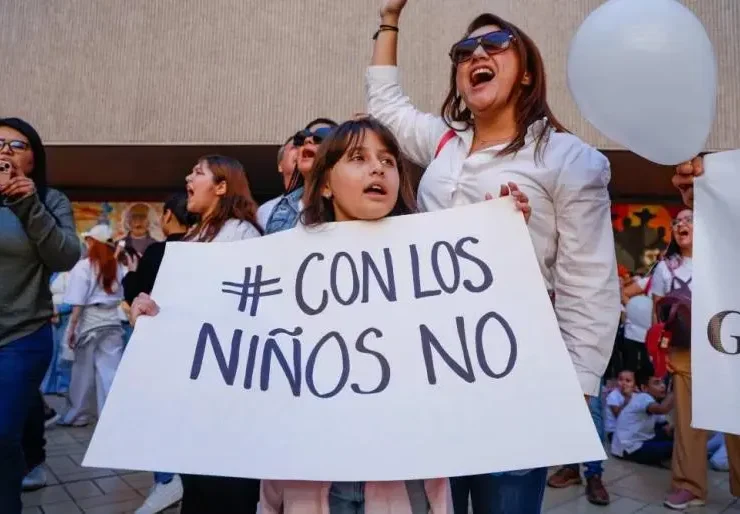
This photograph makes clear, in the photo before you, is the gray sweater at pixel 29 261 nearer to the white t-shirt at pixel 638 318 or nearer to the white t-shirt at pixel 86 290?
the white t-shirt at pixel 86 290

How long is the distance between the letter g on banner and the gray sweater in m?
2.08

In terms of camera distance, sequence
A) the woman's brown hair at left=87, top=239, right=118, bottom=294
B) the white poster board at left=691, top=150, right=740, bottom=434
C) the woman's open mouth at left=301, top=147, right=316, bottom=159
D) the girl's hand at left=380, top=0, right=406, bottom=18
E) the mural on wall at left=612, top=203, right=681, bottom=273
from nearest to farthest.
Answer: the white poster board at left=691, top=150, right=740, bottom=434
the girl's hand at left=380, top=0, right=406, bottom=18
the woman's open mouth at left=301, top=147, right=316, bottom=159
the woman's brown hair at left=87, top=239, right=118, bottom=294
the mural on wall at left=612, top=203, right=681, bottom=273

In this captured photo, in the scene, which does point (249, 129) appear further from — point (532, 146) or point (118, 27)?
point (532, 146)

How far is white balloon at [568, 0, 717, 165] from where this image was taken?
3.88ft

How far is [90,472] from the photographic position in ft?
10.7

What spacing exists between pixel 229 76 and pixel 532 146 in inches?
254

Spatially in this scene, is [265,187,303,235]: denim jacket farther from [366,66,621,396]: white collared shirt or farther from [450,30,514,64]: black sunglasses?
[450,30,514,64]: black sunglasses

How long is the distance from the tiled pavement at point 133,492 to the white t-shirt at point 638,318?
1261mm

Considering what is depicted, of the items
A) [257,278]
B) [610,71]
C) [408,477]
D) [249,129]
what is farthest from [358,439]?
[249,129]

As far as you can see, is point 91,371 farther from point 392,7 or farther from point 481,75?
point 481,75

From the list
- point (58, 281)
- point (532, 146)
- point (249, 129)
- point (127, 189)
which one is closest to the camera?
point (532, 146)

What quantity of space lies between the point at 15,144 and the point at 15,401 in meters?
0.93

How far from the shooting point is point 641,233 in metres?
7.89

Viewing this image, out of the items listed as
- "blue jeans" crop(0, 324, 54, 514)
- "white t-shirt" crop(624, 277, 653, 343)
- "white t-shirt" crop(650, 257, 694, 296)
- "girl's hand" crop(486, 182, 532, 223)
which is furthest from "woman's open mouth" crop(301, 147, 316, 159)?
"white t-shirt" crop(624, 277, 653, 343)
